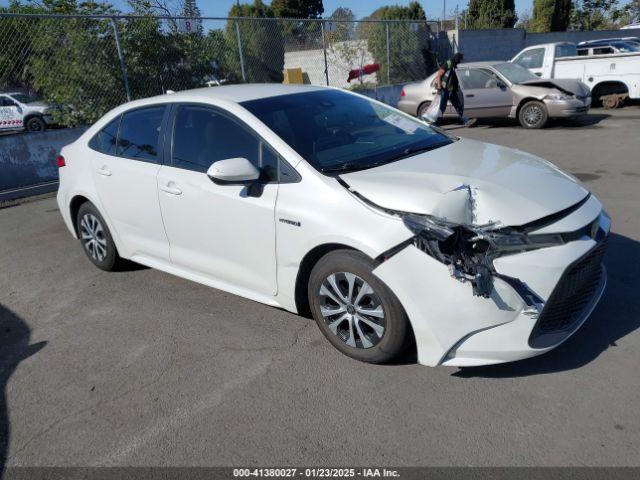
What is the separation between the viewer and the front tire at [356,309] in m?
2.97

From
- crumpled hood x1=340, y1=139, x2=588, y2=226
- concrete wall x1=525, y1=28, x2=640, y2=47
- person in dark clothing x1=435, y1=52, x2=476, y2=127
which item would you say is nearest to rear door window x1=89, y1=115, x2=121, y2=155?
crumpled hood x1=340, y1=139, x2=588, y2=226

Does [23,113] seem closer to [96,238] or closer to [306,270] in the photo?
[96,238]

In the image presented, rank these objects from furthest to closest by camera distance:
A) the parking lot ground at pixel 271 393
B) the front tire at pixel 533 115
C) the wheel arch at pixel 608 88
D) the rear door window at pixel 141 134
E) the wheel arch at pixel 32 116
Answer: the wheel arch at pixel 608 88 < the front tire at pixel 533 115 < the wheel arch at pixel 32 116 < the rear door window at pixel 141 134 < the parking lot ground at pixel 271 393

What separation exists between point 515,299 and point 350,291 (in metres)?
0.92

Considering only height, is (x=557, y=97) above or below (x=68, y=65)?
below

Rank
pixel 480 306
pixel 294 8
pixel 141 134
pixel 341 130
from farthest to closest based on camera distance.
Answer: pixel 294 8 < pixel 141 134 < pixel 341 130 < pixel 480 306

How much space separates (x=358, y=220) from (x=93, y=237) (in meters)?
3.13

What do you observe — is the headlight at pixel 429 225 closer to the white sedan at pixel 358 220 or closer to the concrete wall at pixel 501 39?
the white sedan at pixel 358 220

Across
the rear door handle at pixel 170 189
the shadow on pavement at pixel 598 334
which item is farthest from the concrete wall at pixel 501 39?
the rear door handle at pixel 170 189

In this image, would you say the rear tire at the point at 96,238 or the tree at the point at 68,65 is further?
the tree at the point at 68,65

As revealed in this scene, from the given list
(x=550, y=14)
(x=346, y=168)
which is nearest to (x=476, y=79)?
(x=346, y=168)

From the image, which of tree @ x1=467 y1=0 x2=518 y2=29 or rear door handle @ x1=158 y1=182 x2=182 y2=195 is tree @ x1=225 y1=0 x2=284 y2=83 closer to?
rear door handle @ x1=158 y1=182 x2=182 y2=195

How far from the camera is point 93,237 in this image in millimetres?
5039

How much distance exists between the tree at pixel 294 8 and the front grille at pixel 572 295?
49853mm
